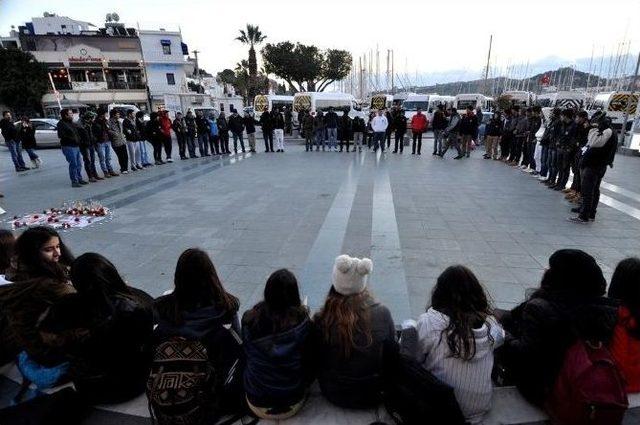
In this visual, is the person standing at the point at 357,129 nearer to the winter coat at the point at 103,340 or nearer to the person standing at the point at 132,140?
the person standing at the point at 132,140

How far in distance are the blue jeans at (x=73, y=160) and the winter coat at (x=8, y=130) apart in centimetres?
328

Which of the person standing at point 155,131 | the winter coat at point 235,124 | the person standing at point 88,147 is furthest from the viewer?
the winter coat at point 235,124

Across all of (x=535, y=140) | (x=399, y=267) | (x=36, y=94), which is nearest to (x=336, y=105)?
(x=535, y=140)

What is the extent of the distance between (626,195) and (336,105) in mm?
19782

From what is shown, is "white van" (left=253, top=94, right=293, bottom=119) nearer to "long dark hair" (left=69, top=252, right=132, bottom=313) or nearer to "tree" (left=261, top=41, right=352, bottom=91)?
"tree" (left=261, top=41, right=352, bottom=91)

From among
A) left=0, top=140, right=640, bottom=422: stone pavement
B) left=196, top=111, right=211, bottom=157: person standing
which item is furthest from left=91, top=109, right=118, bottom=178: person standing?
left=196, top=111, right=211, bottom=157: person standing

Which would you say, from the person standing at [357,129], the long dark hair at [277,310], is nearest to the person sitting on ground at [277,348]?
the long dark hair at [277,310]

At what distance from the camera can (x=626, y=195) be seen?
7.79 m

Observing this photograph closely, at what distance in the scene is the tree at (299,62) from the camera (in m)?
43.7

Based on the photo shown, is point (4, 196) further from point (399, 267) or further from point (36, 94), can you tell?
point (36, 94)

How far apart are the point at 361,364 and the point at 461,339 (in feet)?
1.92

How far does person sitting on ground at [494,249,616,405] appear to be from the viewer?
1.98 meters

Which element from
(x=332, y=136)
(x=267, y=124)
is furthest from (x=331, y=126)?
(x=267, y=124)

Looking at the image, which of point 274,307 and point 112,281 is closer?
point 274,307
